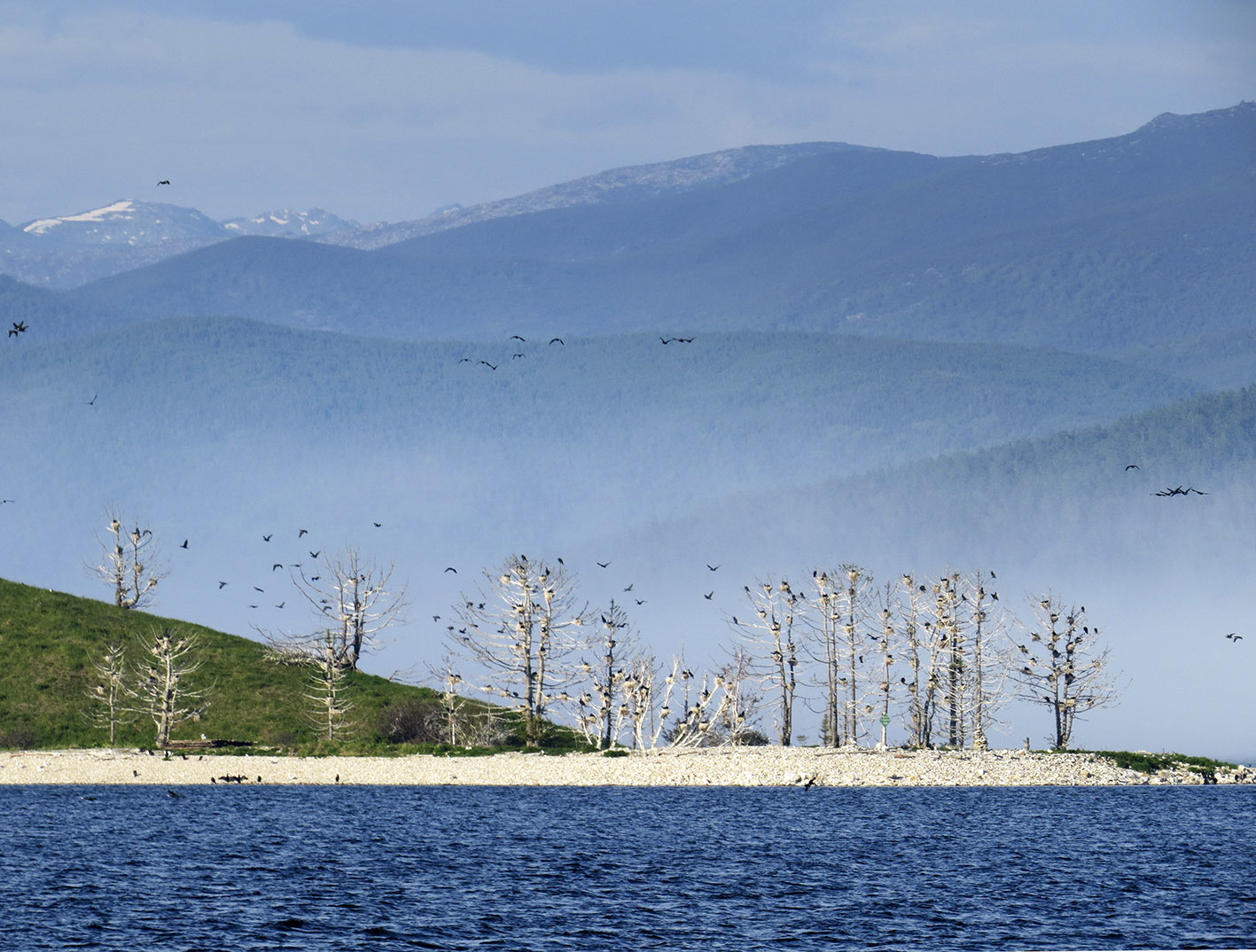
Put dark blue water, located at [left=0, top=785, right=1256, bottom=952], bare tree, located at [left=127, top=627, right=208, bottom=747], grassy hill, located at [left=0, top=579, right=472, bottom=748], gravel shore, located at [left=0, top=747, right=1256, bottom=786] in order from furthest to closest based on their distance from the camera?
grassy hill, located at [left=0, top=579, right=472, bottom=748] → bare tree, located at [left=127, top=627, right=208, bottom=747] → gravel shore, located at [left=0, top=747, right=1256, bottom=786] → dark blue water, located at [left=0, top=785, right=1256, bottom=952]

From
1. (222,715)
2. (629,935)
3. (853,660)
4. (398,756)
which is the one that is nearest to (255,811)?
(398,756)

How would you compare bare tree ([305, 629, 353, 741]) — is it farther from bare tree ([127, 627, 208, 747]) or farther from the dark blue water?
the dark blue water

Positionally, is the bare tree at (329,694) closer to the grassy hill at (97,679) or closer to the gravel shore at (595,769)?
the grassy hill at (97,679)

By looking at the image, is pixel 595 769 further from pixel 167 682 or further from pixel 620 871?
pixel 620 871

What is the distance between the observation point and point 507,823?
259ft

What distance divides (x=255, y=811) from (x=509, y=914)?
35.7 meters

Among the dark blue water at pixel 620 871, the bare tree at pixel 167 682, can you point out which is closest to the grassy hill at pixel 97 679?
the bare tree at pixel 167 682

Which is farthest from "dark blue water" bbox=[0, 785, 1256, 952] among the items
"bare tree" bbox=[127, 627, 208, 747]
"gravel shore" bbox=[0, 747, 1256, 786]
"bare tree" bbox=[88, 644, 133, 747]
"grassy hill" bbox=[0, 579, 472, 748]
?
"bare tree" bbox=[88, 644, 133, 747]

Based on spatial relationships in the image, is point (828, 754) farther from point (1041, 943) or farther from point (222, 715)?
point (1041, 943)

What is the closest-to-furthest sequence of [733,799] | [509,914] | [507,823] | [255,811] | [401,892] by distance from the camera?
[509,914] < [401,892] < [507,823] < [255,811] < [733,799]

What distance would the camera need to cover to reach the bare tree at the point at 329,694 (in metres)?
114

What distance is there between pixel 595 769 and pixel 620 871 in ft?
138

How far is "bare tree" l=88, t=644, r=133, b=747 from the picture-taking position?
11425cm

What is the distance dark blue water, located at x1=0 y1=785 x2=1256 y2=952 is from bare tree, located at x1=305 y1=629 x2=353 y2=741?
1971 cm
